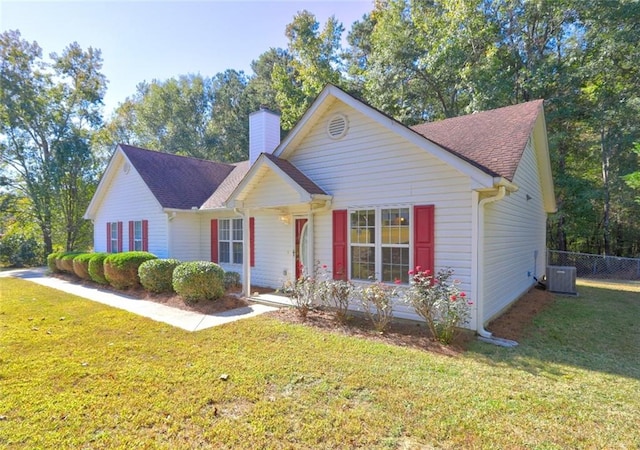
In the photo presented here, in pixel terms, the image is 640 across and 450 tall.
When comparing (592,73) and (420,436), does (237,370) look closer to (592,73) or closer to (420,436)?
(420,436)

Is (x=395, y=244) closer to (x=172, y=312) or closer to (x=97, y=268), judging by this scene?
(x=172, y=312)

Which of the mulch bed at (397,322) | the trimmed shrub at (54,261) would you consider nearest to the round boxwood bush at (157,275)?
the mulch bed at (397,322)

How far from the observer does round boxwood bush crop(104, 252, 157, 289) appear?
34.1ft

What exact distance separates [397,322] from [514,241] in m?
4.30

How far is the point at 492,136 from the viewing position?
772 cm

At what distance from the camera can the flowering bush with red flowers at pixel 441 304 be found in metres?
5.59

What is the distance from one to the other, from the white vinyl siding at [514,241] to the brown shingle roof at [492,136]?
94cm

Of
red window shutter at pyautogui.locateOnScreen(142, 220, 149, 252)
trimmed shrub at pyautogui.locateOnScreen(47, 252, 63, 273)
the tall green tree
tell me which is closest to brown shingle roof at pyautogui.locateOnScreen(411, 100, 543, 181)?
the tall green tree

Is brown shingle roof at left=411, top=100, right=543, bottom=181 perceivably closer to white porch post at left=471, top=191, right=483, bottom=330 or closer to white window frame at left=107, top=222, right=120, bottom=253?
white porch post at left=471, top=191, right=483, bottom=330

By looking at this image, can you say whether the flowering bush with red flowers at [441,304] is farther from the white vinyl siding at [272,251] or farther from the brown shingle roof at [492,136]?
the white vinyl siding at [272,251]

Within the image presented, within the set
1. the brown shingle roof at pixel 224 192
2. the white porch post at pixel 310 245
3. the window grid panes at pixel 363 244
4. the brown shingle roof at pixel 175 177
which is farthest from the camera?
the brown shingle roof at pixel 175 177

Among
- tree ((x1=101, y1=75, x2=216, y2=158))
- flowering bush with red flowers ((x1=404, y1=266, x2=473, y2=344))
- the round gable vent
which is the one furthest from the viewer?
tree ((x1=101, y1=75, x2=216, y2=158))

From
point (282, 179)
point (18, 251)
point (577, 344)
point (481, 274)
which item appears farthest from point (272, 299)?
point (18, 251)

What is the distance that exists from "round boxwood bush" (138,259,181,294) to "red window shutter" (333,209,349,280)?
16.9 ft
